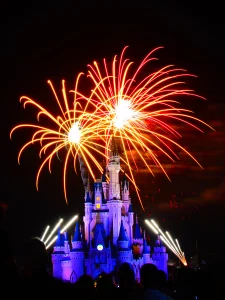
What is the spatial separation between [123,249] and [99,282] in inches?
2690

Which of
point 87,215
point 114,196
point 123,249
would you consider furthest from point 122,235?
point 87,215

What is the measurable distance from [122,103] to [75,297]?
143ft

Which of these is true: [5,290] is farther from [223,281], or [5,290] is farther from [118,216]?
[118,216]

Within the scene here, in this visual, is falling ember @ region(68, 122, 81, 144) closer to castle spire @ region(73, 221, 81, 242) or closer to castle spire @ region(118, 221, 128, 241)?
castle spire @ region(118, 221, 128, 241)

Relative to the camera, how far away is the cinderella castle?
256ft

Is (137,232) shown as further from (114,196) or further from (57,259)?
(57,259)

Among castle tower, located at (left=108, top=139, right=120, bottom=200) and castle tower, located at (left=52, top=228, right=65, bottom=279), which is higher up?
castle tower, located at (left=108, top=139, right=120, bottom=200)

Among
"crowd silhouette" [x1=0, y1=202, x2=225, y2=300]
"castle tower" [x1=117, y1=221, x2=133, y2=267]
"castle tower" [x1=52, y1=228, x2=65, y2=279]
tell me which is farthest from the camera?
"castle tower" [x1=52, y1=228, x2=65, y2=279]

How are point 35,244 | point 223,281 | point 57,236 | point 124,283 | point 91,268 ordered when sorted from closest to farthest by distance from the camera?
point 35,244 < point 223,281 < point 124,283 < point 91,268 < point 57,236

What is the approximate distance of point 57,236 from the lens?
8375 cm

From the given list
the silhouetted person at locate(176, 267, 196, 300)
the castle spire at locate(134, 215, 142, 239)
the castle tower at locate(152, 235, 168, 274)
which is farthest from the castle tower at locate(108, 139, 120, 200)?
the silhouetted person at locate(176, 267, 196, 300)

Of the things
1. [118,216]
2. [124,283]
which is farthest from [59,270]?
[124,283]

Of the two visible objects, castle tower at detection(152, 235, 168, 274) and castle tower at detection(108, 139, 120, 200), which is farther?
castle tower at detection(152, 235, 168, 274)

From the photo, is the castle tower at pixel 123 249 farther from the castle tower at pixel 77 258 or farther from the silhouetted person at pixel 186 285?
the silhouetted person at pixel 186 285
